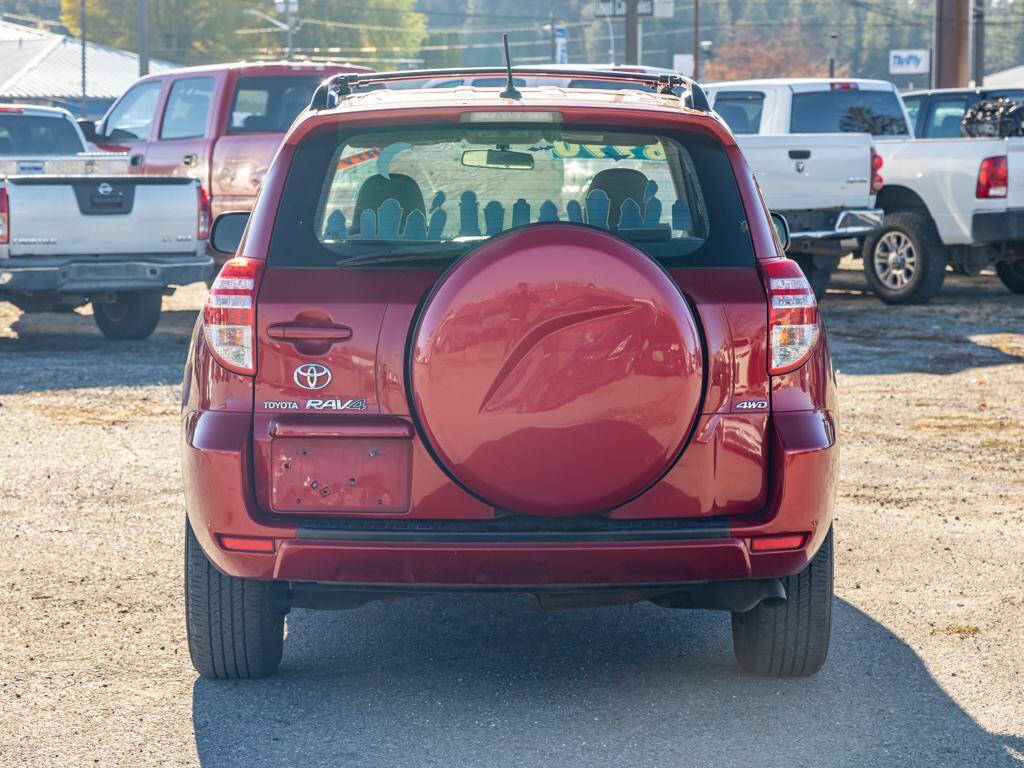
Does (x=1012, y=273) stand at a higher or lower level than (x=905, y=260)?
lower

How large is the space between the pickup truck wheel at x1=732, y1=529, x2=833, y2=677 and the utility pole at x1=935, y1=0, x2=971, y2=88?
74.1 feet

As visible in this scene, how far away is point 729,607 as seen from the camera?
442 cm

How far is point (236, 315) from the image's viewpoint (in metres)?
4.25

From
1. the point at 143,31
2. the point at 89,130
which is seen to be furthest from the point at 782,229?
the point at 143,31

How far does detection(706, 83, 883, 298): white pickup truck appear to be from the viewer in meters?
14.7

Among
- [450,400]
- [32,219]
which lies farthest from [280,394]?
[32,219]

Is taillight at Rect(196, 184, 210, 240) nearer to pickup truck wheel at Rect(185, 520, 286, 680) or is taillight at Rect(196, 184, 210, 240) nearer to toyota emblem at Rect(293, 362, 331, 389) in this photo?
pickup truck wheel at Rect(185, 520, 286, 680)

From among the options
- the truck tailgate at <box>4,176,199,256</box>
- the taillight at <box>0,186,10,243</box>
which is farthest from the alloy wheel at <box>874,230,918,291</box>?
the taillight at <box>0,186,10,243</box>

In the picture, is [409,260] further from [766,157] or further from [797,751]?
[766,157]

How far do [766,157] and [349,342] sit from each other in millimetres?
11345

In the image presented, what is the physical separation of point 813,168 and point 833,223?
56cm

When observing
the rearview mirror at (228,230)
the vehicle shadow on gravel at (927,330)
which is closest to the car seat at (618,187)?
the rearview mirror at (228,230)

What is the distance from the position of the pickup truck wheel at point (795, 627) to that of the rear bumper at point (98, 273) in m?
8.19

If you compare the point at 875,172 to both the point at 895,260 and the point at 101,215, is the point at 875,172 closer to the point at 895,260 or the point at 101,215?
the point at 895,260
